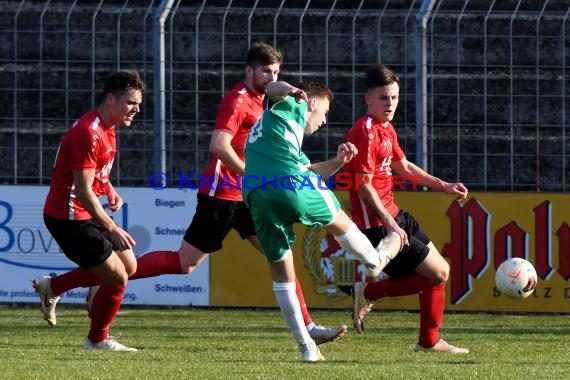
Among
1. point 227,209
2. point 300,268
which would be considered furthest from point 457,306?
point 227,209

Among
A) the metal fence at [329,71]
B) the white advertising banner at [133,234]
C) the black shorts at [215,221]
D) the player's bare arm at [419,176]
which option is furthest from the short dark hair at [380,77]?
the white advertising banner at [133,234]

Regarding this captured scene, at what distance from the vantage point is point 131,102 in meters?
8.53

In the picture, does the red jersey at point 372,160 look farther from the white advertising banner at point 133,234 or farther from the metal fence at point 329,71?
the white advertising banner at point 133,234

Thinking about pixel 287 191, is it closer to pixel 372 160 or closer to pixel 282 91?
pixel 282 91

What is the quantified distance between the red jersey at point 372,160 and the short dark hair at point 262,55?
73 cm

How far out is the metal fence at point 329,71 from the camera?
12.3 meters

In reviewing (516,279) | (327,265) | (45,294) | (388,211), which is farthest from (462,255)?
(45,294)

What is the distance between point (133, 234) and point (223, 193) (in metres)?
3.24

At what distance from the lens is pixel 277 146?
731 centimetres

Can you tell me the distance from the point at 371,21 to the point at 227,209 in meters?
3.83

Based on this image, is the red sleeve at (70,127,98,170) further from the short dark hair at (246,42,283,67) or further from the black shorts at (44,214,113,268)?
the short dark hair at (246,42,283,67)

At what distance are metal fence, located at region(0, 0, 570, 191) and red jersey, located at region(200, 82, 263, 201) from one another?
3281mm

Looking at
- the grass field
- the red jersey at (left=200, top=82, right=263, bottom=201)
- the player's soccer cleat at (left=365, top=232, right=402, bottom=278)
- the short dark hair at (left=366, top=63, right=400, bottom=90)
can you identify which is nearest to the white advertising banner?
the grass field

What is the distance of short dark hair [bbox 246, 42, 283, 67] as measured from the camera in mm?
8820
